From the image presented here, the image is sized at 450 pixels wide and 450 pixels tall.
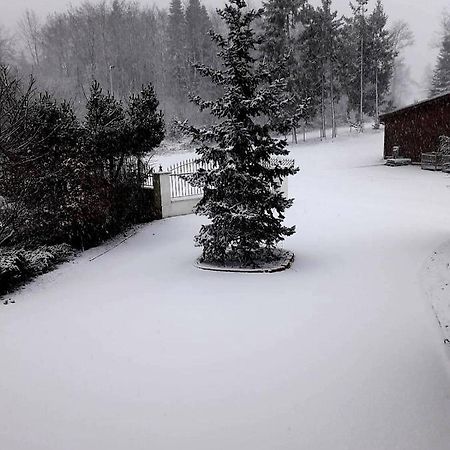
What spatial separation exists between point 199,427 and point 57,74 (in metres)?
60.0

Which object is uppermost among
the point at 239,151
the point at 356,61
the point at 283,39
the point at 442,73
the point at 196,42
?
the point at 196,42

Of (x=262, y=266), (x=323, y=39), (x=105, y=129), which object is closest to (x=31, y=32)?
(x=323, y=39)

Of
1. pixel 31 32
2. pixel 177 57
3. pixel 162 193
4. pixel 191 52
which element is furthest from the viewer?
pixel 31 32

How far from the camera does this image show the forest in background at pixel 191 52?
3888cm

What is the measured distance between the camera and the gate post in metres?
15.3

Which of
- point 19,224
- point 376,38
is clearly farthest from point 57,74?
point 19,224

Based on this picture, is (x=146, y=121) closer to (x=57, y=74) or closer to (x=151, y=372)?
(x=151, y=372)

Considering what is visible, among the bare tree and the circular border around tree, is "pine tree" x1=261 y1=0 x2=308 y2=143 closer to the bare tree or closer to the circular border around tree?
the circular border around tree

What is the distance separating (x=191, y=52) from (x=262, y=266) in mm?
47427

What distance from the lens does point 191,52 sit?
5072 cm

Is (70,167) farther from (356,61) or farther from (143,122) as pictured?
(356,61)

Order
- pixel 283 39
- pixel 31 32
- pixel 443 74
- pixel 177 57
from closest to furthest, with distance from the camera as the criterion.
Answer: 1. pixel 283 39
2. pixel 443 74
3. pixel 177 57
4. pixel 31 32

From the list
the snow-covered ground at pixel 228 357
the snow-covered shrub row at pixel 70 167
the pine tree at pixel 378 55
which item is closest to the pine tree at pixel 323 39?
the pine tree at pixel 378 55

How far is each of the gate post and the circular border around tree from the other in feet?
19.4
